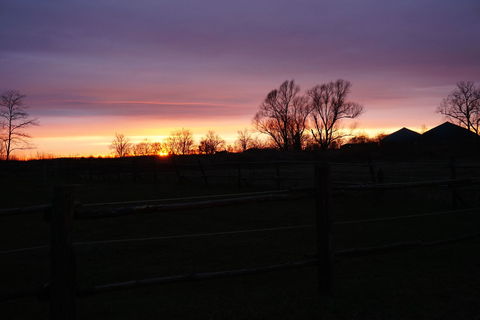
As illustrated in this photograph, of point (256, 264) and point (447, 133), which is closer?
point (256, 264)

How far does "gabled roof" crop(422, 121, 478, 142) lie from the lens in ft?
181

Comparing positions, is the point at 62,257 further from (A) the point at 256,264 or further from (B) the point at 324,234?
(A) the point at 256,264

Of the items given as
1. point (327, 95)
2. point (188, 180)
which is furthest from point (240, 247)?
point (327, 95)

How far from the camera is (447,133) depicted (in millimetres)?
62094

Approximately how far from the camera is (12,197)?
51.3 feet

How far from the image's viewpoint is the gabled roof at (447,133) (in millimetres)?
55019

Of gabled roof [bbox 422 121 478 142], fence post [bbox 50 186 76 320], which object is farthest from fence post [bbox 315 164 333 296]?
gabled roof [bbox 422 121 478 142]

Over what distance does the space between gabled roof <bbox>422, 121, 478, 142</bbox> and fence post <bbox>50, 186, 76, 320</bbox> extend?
60.1 metres

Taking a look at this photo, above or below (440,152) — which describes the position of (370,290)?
below

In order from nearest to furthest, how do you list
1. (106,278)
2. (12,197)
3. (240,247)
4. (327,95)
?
(106,278), (240,247), (12,197), (327,95)

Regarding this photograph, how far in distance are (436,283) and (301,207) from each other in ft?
25.5

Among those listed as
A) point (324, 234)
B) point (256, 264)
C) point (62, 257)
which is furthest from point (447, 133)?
point (62, 257)

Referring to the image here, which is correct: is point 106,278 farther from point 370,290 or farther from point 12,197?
point 12,197

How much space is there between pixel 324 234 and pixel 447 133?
67.6 metres
